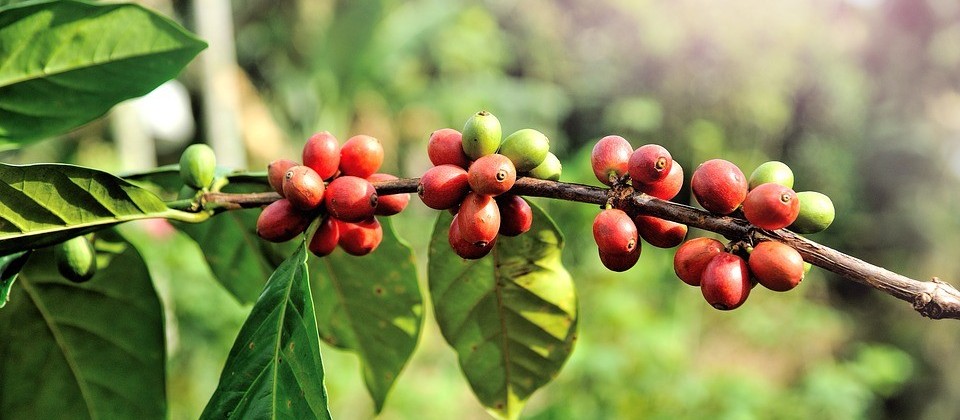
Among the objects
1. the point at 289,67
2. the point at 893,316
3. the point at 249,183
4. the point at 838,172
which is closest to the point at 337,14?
the point at 289,67

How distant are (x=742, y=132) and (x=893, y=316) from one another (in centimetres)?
353

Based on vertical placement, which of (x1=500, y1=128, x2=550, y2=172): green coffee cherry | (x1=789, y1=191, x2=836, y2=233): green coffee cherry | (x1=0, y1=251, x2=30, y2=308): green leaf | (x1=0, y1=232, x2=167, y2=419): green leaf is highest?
(x1=500, y1=128, x2=550, y2=172): green coffee cherry

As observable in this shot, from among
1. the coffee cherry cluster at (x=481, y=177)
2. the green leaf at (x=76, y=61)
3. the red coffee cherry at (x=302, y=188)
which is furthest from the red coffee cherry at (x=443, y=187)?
the green leaf at (x=76, y=61)

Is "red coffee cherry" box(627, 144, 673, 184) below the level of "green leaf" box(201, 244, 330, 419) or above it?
above

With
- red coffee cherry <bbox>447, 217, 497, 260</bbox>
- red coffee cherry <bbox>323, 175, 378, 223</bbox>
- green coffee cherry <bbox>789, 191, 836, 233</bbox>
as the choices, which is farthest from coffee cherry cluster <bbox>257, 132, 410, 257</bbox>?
green coffee cherry <bbox>789, 191, 836, 233</bbox>

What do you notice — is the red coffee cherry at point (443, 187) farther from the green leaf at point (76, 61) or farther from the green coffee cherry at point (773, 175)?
the green leaf at point (76, 61)

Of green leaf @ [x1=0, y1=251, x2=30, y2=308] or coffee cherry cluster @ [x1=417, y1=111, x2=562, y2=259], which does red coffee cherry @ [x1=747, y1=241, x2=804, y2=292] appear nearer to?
coffee cherry cluster @ [x1=417, y1=111, x2=562, y2=259]

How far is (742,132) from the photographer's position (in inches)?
429

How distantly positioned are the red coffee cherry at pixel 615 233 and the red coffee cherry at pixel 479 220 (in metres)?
0.11

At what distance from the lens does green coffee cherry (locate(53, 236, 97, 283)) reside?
96 cm

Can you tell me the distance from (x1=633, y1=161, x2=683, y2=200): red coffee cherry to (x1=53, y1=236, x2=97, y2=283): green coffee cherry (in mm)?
734

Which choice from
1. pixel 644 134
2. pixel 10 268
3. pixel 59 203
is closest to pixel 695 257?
pixel 59 203

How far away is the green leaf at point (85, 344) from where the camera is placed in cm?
107

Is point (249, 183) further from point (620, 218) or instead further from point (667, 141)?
point (667, 141)
